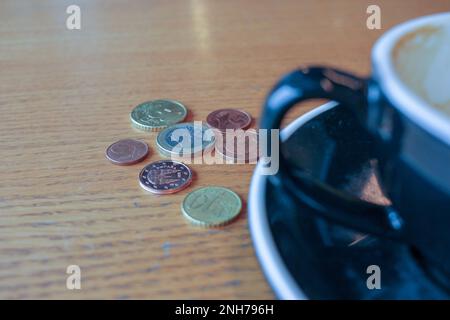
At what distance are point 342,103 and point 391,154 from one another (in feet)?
0.10

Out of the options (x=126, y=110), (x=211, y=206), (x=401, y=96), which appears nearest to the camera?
(x=401, y=96)

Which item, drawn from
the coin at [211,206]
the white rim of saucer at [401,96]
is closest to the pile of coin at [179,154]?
the coin at [211,206]

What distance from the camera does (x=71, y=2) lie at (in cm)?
64

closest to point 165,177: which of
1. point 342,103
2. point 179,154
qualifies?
point 179,154

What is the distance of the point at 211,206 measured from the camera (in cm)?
31

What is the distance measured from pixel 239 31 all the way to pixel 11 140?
28 centimetres

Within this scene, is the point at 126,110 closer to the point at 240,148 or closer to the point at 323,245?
the point at 240,148

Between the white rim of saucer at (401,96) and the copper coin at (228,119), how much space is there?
0.51 feet

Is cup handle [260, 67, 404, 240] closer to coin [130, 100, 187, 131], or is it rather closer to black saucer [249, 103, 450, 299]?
black saucer [249, 103, 450, 299]

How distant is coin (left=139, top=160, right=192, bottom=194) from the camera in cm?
32

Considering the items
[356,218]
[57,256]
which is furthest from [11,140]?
[356,218]

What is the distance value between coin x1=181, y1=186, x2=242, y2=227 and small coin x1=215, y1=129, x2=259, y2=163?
0.11ft

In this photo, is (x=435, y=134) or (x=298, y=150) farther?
(x=298, y=150)

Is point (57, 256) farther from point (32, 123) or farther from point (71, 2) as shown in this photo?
point (71, 2)
